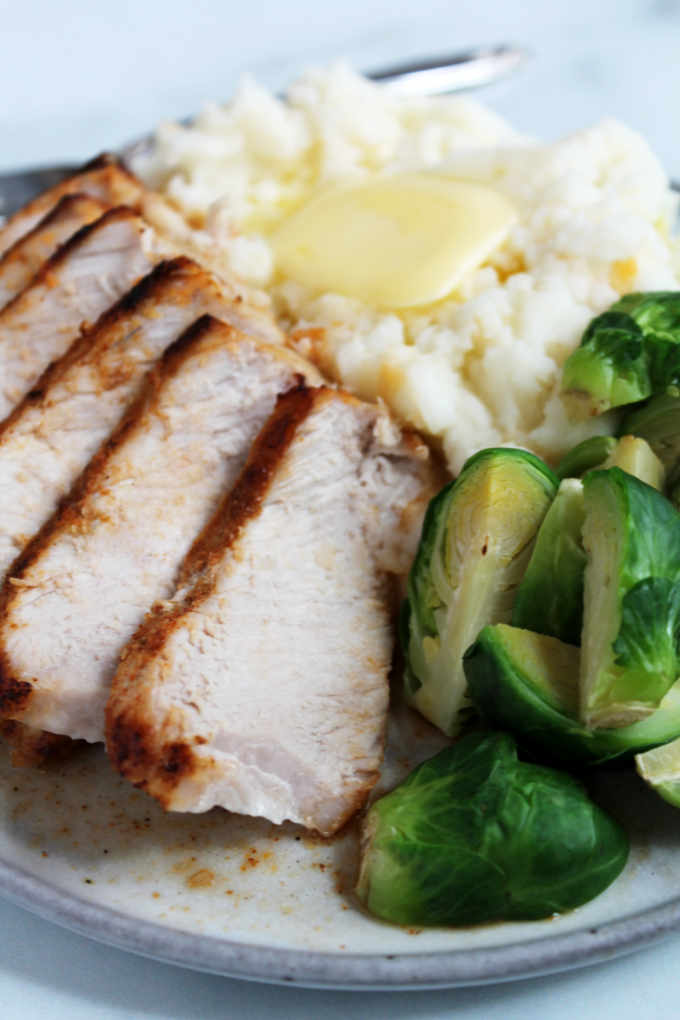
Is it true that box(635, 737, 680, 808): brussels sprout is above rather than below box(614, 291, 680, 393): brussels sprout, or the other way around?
below

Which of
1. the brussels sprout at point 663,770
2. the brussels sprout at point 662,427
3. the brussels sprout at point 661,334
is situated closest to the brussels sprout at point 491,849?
the brussels sprout at point 663,770

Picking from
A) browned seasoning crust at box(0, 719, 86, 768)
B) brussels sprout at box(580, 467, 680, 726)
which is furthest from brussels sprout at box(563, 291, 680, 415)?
browned seasoning crust at box(0, 719, 86, 768)

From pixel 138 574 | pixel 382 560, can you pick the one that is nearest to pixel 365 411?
pixel 382 560

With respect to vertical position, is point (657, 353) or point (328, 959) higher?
point (657, 353)

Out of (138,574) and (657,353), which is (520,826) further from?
(657,353)

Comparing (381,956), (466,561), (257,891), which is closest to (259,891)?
(257,891)

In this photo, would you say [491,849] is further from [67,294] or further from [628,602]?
[67,294]

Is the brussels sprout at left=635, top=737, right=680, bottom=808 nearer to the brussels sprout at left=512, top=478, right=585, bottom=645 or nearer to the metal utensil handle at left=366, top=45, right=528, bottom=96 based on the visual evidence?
the brussels sprout at left=512, top=478, right=585, bottom=645
